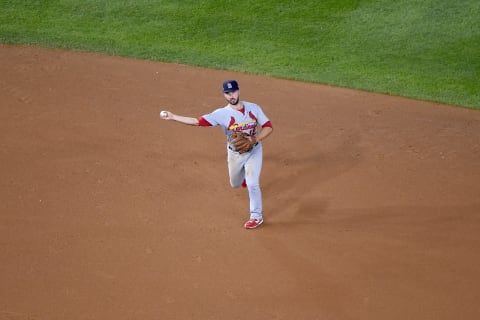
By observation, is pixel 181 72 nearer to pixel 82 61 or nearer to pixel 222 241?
pixel 82 61

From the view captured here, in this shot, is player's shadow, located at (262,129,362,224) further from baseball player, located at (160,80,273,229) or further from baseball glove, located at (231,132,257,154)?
baseball glove, located at (231,132,257,154)

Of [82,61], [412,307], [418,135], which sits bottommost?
[412,307]

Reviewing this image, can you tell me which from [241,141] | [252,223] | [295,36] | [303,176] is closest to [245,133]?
[241,141]

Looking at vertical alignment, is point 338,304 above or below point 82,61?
below

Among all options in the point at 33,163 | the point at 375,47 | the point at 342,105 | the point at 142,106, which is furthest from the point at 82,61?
the point at 375,47

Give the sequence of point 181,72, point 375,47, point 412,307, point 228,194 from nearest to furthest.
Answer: point 412,307 < point 228,194 < point 181,72 < point 375,47

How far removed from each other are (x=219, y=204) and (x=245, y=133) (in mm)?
1087

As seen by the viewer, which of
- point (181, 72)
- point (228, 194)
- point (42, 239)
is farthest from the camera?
point (181, 72)

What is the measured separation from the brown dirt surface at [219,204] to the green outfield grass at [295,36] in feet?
2.66

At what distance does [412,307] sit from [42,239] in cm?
415

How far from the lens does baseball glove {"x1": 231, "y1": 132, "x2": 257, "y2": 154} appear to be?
8352 mm

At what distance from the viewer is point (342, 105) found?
1183 cm

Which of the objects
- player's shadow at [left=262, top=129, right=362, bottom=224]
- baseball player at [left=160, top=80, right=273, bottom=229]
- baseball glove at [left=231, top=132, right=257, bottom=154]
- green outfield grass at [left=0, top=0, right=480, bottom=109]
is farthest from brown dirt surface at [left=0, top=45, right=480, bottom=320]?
baseball glove at [left=231, top=132, right=257, bottom=154]

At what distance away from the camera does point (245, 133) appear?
8453 millimetres
